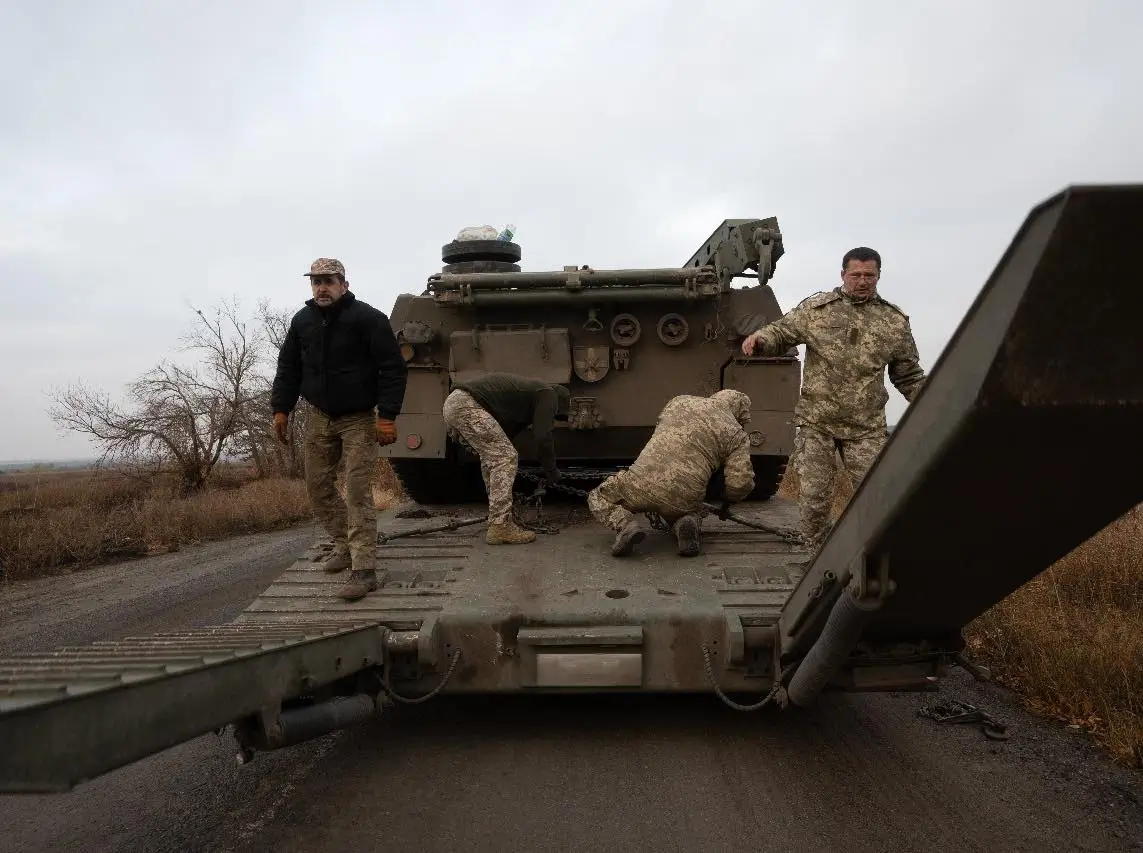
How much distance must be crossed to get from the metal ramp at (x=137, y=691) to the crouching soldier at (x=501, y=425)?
1627 mm

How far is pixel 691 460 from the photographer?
4.35m

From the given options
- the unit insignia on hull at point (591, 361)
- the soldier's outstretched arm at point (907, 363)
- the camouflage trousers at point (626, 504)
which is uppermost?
the unit insignia on hull at point (591, 361)

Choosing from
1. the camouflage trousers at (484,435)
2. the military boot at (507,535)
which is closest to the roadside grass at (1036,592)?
the military boot at (507,535)

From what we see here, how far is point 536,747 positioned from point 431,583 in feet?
2.90

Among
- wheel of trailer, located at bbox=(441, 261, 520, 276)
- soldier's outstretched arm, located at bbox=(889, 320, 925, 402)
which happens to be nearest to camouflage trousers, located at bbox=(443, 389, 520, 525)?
soldier's outstretched arm, located at bbox=(889, 320, 925, 402)

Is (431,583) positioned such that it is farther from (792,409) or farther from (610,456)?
(792,409)

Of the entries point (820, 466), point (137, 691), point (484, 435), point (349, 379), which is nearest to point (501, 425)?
point (484, 435)

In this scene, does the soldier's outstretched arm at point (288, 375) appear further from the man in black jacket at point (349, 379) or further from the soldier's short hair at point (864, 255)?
the soldier's short hair at point (864, 255)

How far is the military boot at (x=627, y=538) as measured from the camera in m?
4.17

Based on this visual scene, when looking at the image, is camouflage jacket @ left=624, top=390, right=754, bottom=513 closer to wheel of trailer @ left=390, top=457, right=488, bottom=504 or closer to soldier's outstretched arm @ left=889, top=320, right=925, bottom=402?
soldier's outstretched arm @ left=889, top=320, right=925, bottom=402

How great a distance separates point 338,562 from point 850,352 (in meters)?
2.77

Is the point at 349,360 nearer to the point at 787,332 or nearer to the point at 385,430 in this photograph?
the point at 385,430

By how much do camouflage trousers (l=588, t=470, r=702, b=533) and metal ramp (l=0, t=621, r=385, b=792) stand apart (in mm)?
1683

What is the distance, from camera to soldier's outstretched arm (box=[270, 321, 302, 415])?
438cm
